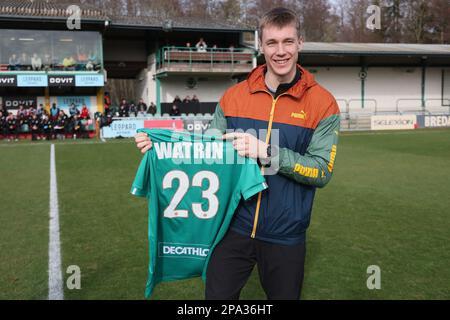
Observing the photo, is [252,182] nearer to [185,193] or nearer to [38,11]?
[185,193]

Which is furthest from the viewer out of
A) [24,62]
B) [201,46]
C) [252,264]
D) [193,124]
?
[201,46]

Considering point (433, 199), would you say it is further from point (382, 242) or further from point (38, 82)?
point (38, 82)

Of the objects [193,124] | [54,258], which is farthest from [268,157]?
[193,124]

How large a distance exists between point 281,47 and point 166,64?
1155 inches

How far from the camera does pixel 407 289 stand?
4703 millimetres

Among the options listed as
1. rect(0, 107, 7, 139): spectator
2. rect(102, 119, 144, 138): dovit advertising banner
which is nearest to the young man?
rect(102, 119, 144, 138): dovit advertising banner

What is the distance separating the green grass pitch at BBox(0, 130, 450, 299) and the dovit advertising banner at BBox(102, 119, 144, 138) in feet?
36.8

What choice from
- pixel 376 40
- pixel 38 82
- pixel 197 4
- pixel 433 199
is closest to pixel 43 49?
pixel 38 82

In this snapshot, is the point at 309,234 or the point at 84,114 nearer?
the point at 309,234

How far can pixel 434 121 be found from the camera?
3056 centimetres

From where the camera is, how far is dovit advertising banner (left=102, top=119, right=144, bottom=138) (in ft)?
80.6

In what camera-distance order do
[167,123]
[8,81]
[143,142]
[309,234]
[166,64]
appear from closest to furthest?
[143,142]
[309,234]
[167,123]
[8,81]
[166,64]

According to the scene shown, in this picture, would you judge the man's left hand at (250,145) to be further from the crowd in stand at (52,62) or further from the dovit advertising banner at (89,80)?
the crowd in stand at (52,62)

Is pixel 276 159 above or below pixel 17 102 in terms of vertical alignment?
below
